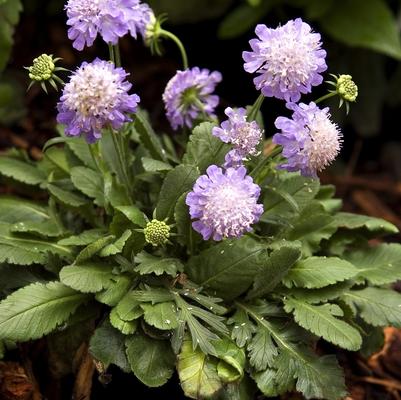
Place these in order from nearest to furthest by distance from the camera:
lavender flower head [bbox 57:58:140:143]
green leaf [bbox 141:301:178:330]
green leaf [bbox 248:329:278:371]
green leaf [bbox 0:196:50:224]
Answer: lavender flower head [bbox 57:58:140:143] → green leaf [bbox 141:301:178:330] → green leaf [bbox 248:329:278:371] → green leaf [bbox 0:196:50:224]

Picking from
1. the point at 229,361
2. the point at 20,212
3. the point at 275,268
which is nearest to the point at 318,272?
the point at 275,268

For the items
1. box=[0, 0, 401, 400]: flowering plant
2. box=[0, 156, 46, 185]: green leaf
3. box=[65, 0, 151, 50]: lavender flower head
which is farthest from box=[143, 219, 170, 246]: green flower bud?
box=[0, 156, 46, 185]: green leaf

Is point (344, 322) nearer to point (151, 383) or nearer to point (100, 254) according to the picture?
point (151, 383)

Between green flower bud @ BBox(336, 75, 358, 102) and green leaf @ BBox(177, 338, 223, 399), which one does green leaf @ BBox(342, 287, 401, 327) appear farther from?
green flower bud @ BBox(336, 75, 358, 102)

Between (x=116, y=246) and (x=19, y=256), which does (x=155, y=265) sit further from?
(x=19, y=256)

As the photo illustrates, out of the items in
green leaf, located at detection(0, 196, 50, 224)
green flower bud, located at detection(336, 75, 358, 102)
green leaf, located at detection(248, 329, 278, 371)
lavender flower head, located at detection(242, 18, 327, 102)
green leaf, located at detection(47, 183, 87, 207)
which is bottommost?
green leaf, located at detection(248, 329, 278, 371)
